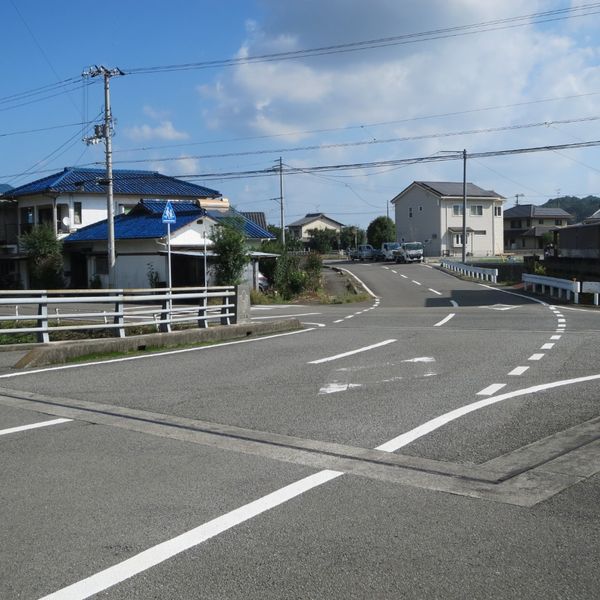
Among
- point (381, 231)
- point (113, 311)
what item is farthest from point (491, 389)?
point (381, 231)

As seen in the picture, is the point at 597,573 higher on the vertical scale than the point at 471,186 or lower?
lower

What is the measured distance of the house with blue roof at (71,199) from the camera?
4971 centimetres

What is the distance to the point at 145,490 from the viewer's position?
5.55 meters

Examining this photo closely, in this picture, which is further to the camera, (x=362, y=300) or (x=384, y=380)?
(x=362, y=300)

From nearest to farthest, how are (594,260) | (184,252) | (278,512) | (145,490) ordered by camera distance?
(278,512) < (145,490) < (594,260) < (184,252)

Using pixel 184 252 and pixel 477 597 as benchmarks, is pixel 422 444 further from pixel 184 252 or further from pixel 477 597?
pixel 184 252

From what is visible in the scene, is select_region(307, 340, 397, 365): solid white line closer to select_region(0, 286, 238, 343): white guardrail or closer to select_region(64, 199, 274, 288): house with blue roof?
select_region(0, 286, 238, 343): white guardrail

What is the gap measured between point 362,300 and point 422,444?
29.0 metres

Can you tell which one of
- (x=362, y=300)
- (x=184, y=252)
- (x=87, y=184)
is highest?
(x=87, y=184)

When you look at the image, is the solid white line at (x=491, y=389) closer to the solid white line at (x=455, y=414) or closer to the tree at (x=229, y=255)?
the solid white line at (x=455, y=414)

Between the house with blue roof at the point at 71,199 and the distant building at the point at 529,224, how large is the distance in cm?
5651

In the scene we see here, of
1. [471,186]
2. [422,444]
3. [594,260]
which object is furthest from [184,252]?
[471,186]

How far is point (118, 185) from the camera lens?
5341 centimetres

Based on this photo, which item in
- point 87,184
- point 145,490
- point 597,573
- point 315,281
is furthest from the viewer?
point 87,184
